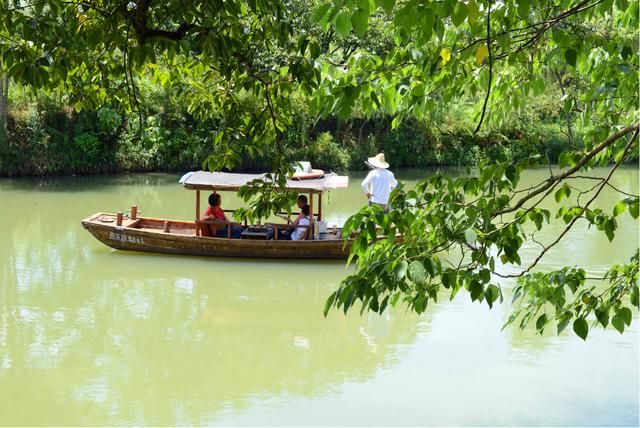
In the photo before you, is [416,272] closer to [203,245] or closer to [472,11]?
[472,11]

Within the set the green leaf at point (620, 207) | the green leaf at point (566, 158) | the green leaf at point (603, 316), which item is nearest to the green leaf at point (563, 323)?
the green leaf at point (603, 316)

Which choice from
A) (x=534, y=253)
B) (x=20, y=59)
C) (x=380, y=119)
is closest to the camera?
(x=20, y=59)

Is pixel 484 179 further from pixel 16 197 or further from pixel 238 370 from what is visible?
pixel 16 197

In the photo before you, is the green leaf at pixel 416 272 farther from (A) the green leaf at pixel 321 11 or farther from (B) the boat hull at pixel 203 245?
(B) the boat hull at pixel 203 245

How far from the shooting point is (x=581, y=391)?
6.28 m

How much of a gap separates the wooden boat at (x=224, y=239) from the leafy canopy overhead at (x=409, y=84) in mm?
5544

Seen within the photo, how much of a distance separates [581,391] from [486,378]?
2.22 ft

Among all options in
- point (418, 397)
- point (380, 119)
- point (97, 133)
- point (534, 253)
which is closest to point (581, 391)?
point (418, 397)

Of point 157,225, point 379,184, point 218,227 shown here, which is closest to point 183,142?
point 157,225

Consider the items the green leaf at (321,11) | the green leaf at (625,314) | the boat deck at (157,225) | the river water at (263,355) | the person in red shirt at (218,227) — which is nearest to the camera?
the green leaf at (321,11)

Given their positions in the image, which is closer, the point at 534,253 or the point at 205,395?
the point at 205,395

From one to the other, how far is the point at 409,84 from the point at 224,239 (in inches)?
268

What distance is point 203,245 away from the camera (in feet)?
32.7

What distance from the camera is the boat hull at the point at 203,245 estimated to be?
9.84 m
